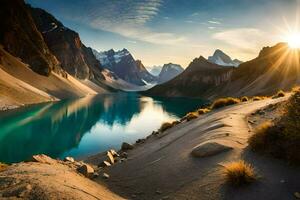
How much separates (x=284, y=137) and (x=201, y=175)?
3989 millimetres

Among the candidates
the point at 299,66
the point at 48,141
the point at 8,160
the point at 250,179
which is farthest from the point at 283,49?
the point at 250,179

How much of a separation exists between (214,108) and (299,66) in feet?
400

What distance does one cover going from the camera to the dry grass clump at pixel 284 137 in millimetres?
12908

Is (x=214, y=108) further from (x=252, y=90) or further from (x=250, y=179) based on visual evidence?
(x=252, y=90)

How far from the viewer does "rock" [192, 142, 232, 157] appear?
627 inches

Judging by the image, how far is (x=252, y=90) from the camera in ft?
494

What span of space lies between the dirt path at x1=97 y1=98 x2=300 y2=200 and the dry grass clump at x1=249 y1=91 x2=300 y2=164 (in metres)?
0.48

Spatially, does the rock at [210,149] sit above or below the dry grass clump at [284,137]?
below

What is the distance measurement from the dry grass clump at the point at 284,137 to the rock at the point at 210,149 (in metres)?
1.42

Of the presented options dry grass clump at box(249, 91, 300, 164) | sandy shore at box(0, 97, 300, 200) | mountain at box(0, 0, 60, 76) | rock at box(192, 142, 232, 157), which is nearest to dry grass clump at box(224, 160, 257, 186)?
sandy shore at box(0, 97, 300, 200)

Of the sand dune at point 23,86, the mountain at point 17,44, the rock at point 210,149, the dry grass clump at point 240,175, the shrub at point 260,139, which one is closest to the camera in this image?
the dry grass clump at point 240,175

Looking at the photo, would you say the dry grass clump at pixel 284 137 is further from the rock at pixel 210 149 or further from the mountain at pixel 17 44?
the mountain at pixel 17 44

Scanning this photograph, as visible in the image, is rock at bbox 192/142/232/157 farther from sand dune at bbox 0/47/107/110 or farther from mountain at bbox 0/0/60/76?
mountain at bbox 0/0/60/76

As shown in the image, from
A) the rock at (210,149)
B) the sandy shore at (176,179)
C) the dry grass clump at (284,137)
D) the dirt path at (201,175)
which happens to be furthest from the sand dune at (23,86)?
the dry grass clump at (284,137)
